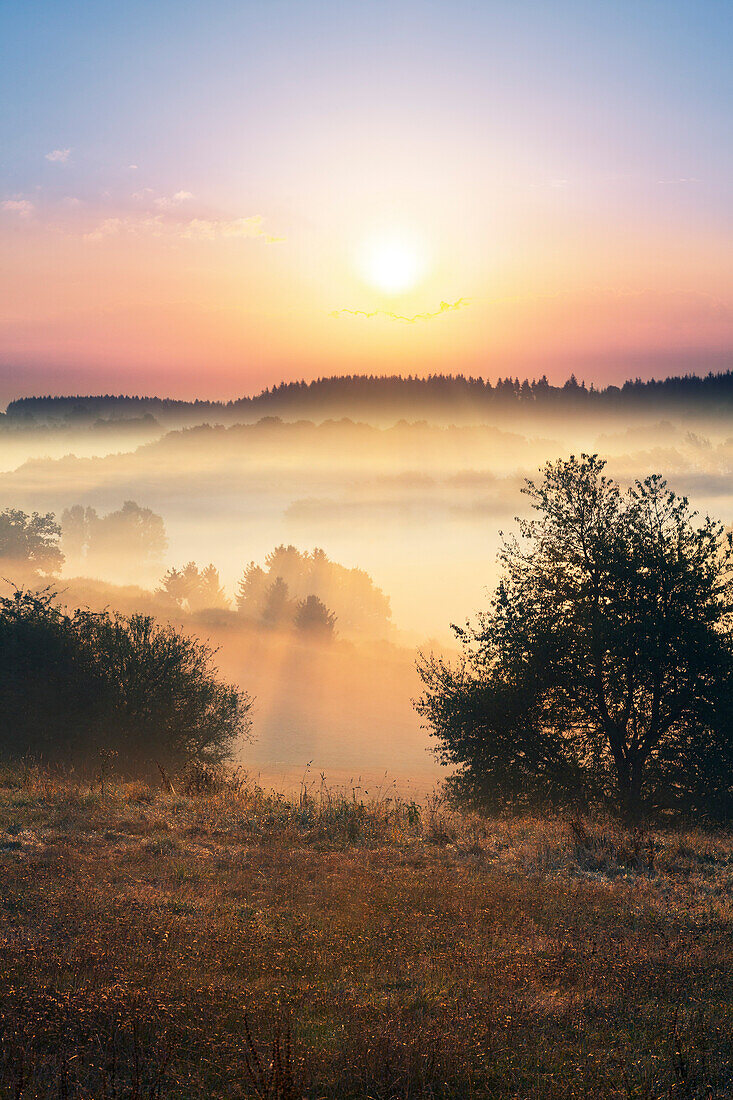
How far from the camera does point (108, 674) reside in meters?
33.1

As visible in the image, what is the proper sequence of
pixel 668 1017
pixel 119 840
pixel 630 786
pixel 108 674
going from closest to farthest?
pixel 668 1017 → pixel 119 840 → pixel 630 786 → pixel 108 674

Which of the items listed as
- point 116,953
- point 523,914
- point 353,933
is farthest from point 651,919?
point 116,953

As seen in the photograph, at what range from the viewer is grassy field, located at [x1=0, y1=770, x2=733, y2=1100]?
6.73m

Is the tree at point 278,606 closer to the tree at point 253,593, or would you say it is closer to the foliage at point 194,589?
the tree at point 253,593

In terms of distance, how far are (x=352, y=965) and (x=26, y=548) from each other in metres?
142

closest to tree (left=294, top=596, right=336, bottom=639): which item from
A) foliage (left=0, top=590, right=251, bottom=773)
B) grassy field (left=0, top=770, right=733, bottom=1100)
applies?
foliage (left=0, top=590, right=251, bottom=773)

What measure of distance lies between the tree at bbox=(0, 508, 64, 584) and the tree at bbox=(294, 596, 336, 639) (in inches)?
1855

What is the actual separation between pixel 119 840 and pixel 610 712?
17.1 meters

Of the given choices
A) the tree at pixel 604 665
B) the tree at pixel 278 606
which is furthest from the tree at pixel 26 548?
the tree at pixel 604 665

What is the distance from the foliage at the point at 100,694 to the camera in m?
31.2

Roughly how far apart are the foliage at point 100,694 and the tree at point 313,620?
86.9 m

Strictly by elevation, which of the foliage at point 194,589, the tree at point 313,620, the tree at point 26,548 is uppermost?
the tree at point 26,548

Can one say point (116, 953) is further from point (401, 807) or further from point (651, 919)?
point (401, 807)

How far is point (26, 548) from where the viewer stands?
449ft
